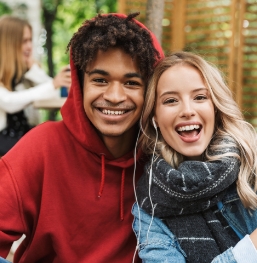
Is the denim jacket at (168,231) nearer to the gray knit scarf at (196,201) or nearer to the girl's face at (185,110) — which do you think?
the gray knit scarf at (196,201)

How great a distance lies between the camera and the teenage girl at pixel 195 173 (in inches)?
75.5

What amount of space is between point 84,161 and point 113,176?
0.16 meters

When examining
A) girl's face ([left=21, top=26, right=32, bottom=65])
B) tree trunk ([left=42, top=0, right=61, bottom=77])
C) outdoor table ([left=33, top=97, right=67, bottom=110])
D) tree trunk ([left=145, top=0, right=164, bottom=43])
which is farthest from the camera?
tree trunk ([left=42, top=0, right=61, bottom=77])

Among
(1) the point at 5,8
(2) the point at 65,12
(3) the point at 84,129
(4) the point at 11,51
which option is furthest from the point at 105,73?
(2) the point at 65,12

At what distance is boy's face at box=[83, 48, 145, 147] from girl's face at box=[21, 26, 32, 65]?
Answer: 5.88 ft

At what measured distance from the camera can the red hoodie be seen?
209 centimetres

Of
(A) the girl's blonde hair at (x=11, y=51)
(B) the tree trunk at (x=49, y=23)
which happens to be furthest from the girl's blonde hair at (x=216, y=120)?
(B) the tree trunk at (x=49, y=23)

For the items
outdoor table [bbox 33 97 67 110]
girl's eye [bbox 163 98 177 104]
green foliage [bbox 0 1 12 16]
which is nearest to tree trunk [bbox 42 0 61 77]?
green foliage [bbox 0 1 12 16]

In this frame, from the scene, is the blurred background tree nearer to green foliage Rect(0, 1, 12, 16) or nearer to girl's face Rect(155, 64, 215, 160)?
green foliage Rect(0, 1, 12, 16)

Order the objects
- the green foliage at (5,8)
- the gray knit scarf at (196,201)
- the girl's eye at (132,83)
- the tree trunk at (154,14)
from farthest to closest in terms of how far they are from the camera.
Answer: the green foliage at (5,8), the tree trunk at (154,14), the girl's eye at (132,83), the gray knit scarf at (196,201)

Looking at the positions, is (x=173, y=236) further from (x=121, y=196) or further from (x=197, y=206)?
(x=121, y=196)

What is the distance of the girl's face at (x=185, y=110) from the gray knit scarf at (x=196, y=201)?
0.10m

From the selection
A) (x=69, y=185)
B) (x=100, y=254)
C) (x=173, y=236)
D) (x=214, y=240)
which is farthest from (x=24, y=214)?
(x=214, y=240)

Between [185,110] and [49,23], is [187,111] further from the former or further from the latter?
[49,23]
